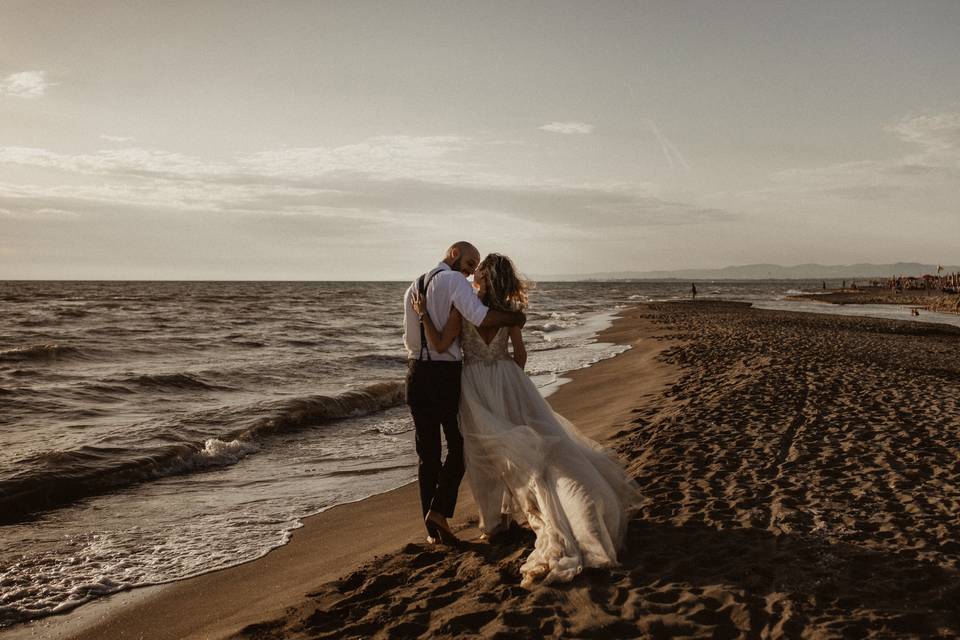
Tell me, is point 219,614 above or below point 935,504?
below

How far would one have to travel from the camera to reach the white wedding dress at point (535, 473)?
4.26 m

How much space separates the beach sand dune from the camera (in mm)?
3629

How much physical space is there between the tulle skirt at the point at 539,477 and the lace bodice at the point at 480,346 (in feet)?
0.16

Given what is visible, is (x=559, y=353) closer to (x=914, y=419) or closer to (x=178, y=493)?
(x=914, y=419)

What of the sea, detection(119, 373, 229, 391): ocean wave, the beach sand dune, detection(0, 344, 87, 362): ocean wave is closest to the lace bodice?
the sea

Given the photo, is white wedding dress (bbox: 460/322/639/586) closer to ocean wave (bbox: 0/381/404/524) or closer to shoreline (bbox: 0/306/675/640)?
shoreline (bbox: 0/306/675/640)

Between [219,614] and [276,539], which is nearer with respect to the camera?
[219,614]

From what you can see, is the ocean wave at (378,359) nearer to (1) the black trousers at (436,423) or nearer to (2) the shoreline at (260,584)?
(2) the shoreline at (260,584)

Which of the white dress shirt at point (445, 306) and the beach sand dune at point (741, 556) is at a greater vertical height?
the white dress shirt at point (445, 306)

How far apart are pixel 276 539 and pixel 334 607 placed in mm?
2087

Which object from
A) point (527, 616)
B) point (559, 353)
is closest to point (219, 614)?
point (527, 616)

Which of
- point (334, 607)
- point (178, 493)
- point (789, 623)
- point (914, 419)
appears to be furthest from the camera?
point (914, 419)

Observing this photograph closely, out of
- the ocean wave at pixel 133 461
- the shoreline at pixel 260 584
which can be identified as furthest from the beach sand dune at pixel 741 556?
the ocean wave at pixel 133 461

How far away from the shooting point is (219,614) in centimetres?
457
